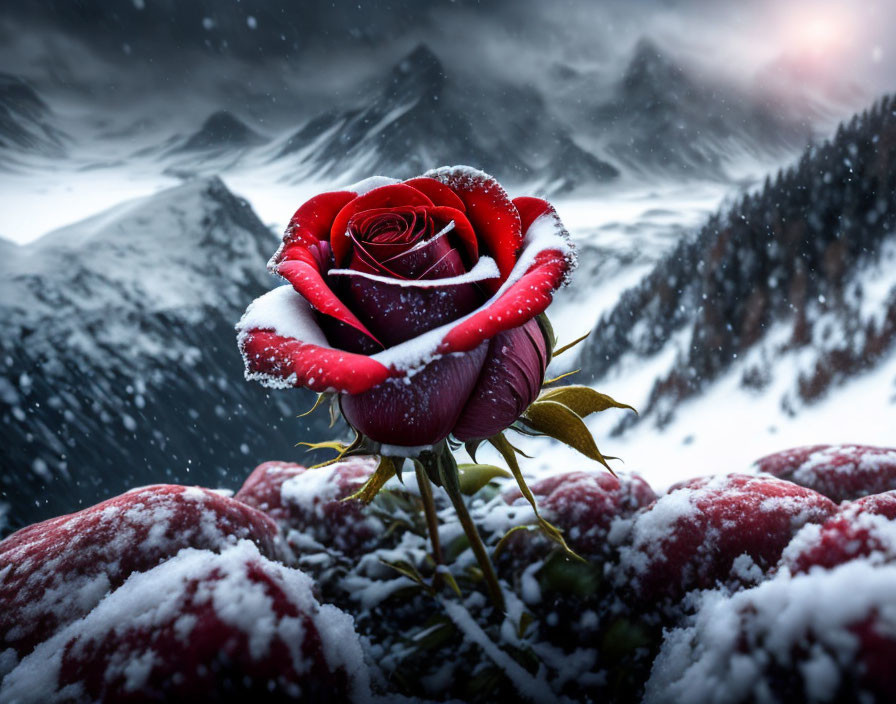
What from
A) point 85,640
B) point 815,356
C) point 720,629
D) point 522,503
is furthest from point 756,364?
point 85,640

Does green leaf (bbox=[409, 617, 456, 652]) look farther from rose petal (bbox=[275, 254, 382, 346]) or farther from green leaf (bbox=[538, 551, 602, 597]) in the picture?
rose petal (bbox=[275, 254, 382, 346])

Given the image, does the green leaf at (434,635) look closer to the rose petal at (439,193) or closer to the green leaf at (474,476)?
the green leaf at (474,476)

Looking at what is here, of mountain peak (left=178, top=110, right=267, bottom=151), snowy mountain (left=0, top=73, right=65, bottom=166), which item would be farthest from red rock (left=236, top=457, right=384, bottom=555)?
mountain peak (left=178, top=110, right=267, bottom=151)

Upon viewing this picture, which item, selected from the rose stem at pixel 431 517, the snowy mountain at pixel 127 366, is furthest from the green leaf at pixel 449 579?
the snowy mountain at pixel 127 366

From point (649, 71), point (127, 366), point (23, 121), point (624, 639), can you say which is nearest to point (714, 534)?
point (624, 639)

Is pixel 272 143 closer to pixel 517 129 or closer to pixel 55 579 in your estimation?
pixel 517 129
